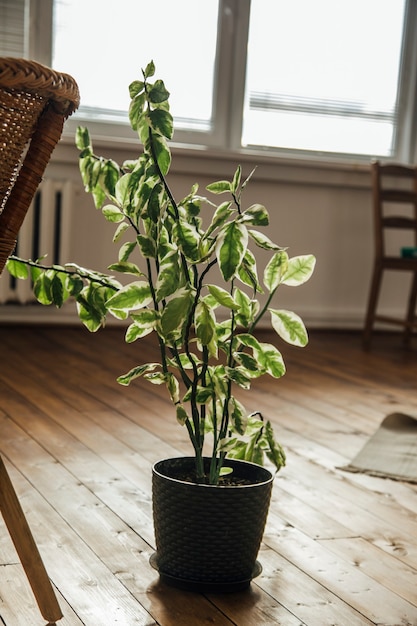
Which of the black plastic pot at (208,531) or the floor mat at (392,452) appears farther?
the floor mat at (392,452)

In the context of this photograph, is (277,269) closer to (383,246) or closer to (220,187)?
(220,187)

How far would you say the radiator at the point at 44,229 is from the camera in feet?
13.1

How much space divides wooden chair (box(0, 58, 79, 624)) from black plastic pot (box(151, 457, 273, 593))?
0.23 meters

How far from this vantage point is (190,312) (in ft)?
4.32

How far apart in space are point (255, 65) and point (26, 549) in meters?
3.66

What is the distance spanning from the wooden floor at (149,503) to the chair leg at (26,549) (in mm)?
50

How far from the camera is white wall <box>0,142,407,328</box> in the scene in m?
4.18

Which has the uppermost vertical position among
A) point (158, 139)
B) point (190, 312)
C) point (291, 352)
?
point (158, 139)

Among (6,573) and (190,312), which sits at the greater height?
(190,312)

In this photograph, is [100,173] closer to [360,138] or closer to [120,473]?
[120,473]

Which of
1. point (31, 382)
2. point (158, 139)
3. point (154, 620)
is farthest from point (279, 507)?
point (31, 382)

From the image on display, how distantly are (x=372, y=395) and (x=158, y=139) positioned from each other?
6.47ft

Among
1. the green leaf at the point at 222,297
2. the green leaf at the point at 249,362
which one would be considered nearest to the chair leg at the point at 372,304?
the green leaf at the point at 249,362

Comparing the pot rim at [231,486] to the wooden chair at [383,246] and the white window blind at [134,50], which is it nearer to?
the wooden chair at [383,246]
